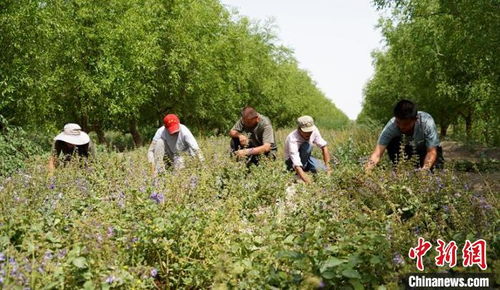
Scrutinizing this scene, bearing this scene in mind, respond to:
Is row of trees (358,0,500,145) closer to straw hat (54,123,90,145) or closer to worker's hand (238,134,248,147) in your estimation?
worker's hand (238,134,248,147)

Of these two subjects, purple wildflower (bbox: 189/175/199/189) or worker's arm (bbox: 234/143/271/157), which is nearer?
purple wildflower (bbox: 189/175/199/189)

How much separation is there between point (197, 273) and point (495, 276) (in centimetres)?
195

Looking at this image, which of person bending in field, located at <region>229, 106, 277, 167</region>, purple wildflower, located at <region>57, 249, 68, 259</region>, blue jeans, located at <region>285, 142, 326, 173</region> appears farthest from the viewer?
blue jeans, located at <region>285, 142, 326, 173</region>

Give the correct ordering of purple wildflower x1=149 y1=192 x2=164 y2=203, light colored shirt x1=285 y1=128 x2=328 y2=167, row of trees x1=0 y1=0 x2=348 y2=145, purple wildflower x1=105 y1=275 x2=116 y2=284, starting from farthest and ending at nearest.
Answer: row of trees x1=0 y1=0 x2=348 y2=145 → light colored shirt x1=285 y1=128 x2=328 y2=167 → purple wildflower x1=149 y1=192 x2=164 y2=203 → purple wildflower x1=105 y1=275 x2=116 y2=284

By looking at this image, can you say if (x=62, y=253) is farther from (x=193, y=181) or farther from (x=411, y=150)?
(x=411, y=150)

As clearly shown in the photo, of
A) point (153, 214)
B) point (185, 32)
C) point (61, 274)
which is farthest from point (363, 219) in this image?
point (185, 32)

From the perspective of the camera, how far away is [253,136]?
731 centimetres

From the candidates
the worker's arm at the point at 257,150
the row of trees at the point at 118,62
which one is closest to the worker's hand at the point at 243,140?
the worker's arm at the point at 257,150

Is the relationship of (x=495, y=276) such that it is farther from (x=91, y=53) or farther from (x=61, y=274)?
(x=91, y=53)

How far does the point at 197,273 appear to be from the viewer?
3.54m

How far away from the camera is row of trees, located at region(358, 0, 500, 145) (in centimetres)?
959

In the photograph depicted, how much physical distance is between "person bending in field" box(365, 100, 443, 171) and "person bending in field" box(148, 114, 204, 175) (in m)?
2.42

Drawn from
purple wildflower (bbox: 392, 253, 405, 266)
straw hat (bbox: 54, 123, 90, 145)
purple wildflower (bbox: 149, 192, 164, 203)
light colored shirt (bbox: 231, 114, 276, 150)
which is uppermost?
light colored shirt (bbox: 231, 114, 276, 150)

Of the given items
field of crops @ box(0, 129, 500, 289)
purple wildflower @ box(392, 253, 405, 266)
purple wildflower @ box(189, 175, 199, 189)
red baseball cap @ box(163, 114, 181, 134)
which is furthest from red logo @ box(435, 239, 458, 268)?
red baseball cap @ box(163, 114, 181, 134)
